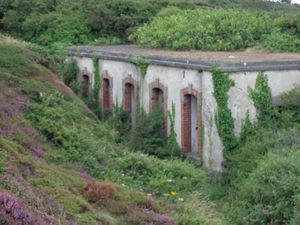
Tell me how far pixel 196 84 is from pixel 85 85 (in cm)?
837

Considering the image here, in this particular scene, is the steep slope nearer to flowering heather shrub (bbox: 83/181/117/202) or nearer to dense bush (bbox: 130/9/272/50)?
flowering heather shrub (bbox: 83/181/117/202)

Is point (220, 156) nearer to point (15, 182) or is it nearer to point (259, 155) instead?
point (259, 155)

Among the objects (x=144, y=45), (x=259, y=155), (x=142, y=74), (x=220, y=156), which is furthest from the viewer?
(x=144, y=45)

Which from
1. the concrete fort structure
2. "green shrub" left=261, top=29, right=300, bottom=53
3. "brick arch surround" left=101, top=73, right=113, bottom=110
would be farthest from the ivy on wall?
"green shrub" left=261, top=29, right=300, bottom=53

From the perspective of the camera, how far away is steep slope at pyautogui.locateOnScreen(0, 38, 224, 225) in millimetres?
10383

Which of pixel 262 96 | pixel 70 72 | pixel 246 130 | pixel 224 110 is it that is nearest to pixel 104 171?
pixel 224 110

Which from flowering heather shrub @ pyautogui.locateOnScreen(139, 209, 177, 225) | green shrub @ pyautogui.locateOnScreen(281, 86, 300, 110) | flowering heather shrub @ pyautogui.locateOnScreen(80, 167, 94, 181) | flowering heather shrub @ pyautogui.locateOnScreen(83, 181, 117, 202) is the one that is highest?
green shrub @ pyautogui.locateOnScreen(281, 86, 300, 110)

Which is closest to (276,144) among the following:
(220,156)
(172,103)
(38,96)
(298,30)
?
(220,156)

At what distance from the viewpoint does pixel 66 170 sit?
44.0 feet

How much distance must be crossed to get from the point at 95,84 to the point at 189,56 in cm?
548

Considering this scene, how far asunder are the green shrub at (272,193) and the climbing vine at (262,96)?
3.80 m

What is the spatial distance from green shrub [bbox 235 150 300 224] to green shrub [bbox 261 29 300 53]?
9.13 m

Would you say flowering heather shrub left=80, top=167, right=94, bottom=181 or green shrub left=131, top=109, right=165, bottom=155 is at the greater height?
flowering heather shrub left=80, top=167, right=94, bottom=181

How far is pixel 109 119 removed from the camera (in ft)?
84.9
